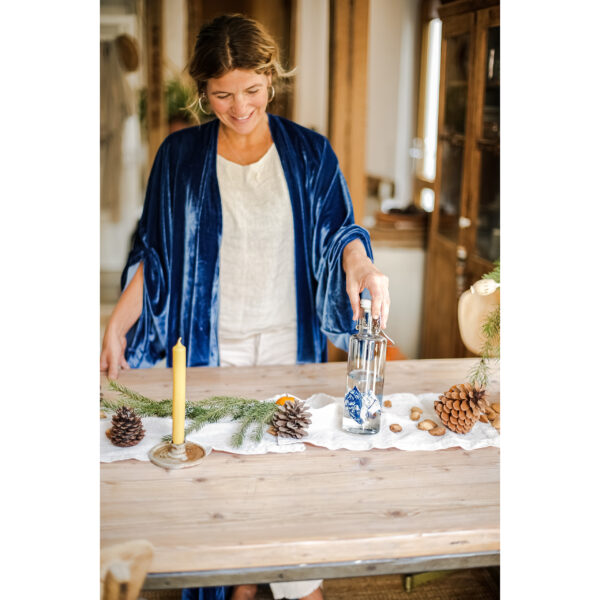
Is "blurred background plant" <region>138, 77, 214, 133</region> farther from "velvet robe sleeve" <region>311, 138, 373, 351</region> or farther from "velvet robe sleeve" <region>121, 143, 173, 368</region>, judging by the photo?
"velvet robe sleeve" <region>311, 138, 373, 351</region>

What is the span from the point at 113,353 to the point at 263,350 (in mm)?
399

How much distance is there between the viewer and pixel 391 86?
87.4 inches

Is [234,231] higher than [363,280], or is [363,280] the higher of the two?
[234,231]

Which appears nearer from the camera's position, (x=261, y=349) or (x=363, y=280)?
(x=363, y=280)

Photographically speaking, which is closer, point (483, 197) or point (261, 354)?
point (261, 354)

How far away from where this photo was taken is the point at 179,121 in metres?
1.73

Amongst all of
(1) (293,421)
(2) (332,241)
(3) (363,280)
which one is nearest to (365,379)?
(1) (293,421)

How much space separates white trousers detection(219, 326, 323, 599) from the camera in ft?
5.94

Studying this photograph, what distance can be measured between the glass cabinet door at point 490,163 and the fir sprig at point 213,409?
1.53m

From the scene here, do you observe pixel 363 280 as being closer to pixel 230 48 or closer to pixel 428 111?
pixel 230 48

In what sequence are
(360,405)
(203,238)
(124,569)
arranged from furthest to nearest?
1. (203,238)
2. (360,405)
3. (124,569)
